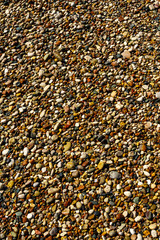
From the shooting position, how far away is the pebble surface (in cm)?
292

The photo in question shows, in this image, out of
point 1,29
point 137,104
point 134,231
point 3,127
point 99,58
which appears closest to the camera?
point 134,231

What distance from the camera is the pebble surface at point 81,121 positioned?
115 inches

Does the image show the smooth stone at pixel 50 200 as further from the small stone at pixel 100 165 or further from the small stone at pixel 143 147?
the small stone at pixel 143 147

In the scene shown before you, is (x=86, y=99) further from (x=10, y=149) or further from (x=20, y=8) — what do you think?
(x=20, y=8)

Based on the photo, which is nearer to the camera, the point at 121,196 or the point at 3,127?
the point at 121,196

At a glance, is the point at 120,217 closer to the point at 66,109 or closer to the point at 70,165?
the point at 70,165

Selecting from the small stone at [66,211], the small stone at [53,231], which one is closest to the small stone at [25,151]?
the small stone at [66,211]

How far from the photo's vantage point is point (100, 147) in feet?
10.8

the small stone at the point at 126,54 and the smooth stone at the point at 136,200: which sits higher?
the small stone at the point at 126,54

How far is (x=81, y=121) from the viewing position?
3523 mm

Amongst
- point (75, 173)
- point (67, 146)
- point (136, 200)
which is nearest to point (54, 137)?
point (67, 146)

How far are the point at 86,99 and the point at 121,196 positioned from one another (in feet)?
4.28

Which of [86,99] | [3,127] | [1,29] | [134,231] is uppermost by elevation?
[1,29]

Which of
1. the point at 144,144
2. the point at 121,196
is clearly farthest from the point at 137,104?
the point at 121,196
